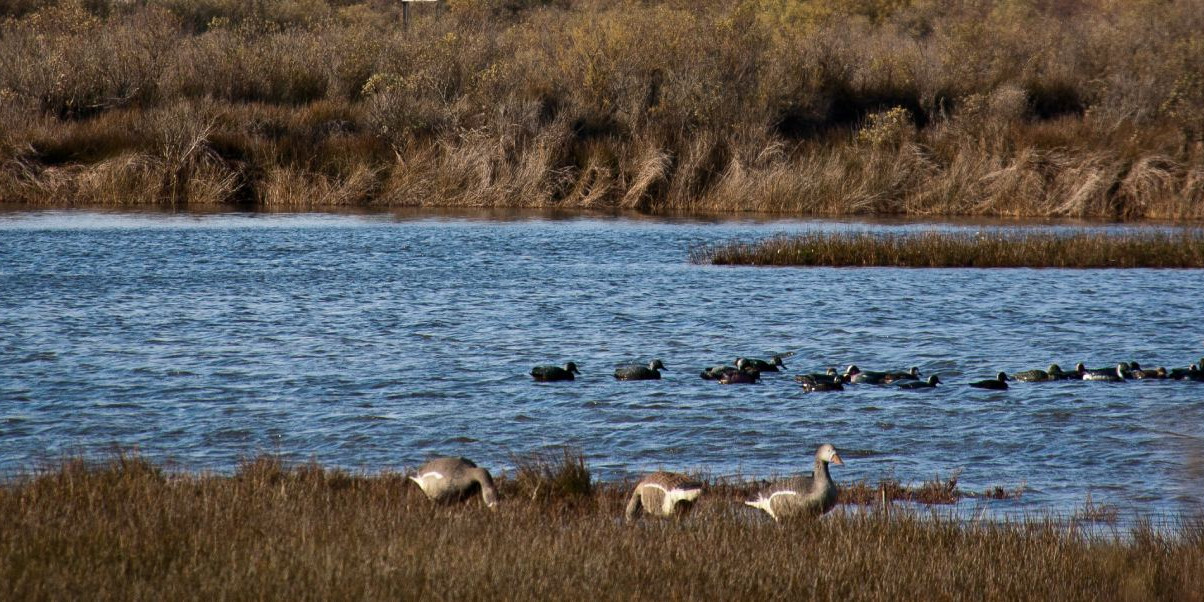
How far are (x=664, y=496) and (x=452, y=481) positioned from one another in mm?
1563

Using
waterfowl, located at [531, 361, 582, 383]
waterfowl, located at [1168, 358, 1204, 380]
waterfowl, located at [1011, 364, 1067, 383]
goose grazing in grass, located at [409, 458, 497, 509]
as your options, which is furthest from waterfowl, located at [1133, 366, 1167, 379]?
goose grazing in grass, located at [409, 458, 497, 509]

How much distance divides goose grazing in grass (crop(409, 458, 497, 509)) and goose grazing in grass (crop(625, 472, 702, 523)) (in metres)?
1.07

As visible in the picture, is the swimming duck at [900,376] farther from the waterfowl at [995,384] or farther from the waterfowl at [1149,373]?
the waterfowl at [1149,373]

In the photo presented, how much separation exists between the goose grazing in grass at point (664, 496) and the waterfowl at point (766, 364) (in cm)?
717

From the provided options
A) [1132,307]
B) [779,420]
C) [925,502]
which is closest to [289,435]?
[779,420]

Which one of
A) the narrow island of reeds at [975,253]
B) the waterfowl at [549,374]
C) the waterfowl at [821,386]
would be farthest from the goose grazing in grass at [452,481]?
the narrow island of reeds at [975,253]

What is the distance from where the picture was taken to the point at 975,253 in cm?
2952

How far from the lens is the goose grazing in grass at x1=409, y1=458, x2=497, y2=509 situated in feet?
32.6

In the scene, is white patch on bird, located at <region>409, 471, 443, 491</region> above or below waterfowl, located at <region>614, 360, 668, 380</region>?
above

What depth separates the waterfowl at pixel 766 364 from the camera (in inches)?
676

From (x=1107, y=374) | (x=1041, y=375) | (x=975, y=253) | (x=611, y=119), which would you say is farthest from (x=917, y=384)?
(x=611, y=119)

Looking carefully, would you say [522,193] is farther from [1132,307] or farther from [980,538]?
[980,538]

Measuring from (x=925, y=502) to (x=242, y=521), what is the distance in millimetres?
5589

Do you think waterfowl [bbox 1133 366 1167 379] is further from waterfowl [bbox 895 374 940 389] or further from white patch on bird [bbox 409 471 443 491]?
white patch on bird [bbox 409 471 443 491]
